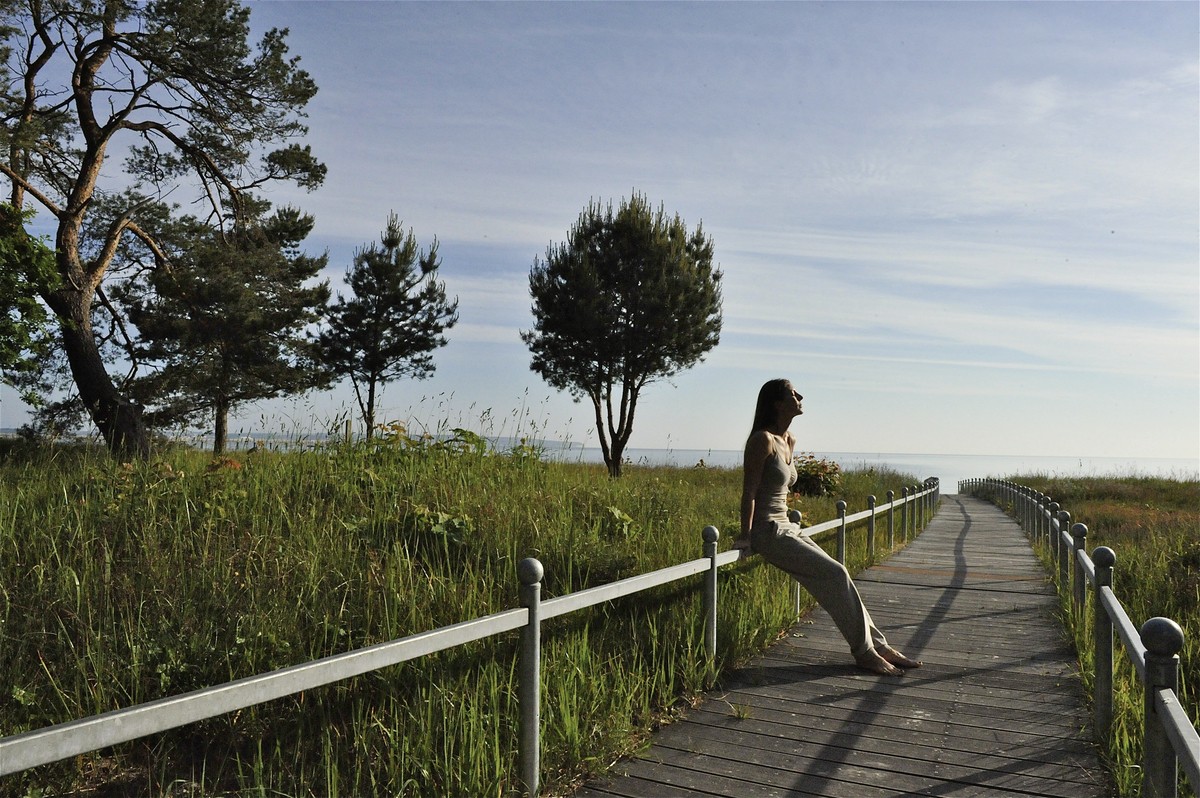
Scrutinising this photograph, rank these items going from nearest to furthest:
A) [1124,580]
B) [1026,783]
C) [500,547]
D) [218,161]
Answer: [1026,783], [500,547], [1124,580], [218,161]

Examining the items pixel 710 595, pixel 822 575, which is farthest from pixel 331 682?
pixel 822 575

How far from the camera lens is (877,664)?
6.17m

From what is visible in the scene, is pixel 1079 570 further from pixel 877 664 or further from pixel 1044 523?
pixel 1044 523

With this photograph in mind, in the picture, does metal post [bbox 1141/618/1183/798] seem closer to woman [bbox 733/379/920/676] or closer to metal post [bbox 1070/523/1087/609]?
woman [bbox 733/379/920/676]

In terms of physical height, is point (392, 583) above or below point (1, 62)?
below

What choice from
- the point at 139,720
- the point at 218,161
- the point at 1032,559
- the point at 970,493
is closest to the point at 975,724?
the point at 139,720

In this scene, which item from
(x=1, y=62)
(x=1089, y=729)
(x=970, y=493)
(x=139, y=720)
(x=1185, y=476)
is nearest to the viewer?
(x=139, y=720)

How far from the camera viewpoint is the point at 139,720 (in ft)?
8.21

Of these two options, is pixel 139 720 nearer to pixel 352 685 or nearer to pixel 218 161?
pixel 352 685

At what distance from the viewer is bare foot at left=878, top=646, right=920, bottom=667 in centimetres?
629

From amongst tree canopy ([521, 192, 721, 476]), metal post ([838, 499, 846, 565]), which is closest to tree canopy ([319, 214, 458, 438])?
tree canopy ([521, 192, 721, 476])

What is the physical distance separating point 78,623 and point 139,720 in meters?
3.03

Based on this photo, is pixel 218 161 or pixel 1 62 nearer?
pixel 1 62

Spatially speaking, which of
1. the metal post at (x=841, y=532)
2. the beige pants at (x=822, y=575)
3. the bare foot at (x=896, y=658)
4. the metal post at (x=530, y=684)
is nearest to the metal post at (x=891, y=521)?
the metal post at (x=841, y=532)
